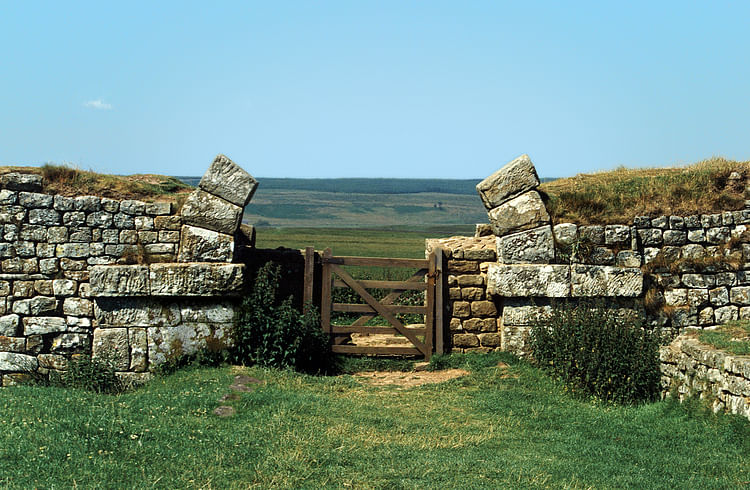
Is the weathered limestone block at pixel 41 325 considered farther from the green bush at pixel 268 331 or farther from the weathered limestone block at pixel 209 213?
the green bush at pixel 268 331

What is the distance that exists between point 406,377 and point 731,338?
4460mm

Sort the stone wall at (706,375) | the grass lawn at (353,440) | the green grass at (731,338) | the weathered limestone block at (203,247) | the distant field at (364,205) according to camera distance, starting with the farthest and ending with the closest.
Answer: the distant field at (364,205)
the weathered limestone block at (203,247)
the green grass at (731,338)
the stone wall at (706,375)
the grass lawn at (353,440)

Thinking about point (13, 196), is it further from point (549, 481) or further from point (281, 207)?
point (281, 207)

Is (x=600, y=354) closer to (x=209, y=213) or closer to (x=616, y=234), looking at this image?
(x=616, y=234)

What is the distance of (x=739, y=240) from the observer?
1165cm

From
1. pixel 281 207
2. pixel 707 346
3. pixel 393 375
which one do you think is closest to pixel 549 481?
pixel 707 346

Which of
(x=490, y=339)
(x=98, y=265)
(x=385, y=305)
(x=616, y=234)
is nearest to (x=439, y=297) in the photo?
(x=385, y=305)

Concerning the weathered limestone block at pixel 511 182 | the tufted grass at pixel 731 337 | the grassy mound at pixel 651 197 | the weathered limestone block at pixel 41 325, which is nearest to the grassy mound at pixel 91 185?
the weathered limestone block at pixel 41 325

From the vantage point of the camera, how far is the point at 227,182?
1103 cm

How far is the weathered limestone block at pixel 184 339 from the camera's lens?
10.7 meters

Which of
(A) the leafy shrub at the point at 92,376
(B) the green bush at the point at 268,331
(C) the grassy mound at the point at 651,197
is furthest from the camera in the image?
(C) the grassy mound at the point at 651,197

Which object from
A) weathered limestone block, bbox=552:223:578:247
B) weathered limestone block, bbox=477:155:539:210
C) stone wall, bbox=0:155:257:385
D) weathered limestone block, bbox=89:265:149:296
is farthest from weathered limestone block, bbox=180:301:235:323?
weathered limestone block, bbox=552:223:578:247

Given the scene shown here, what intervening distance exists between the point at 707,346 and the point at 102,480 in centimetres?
688

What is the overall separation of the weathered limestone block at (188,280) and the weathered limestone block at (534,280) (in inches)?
159
